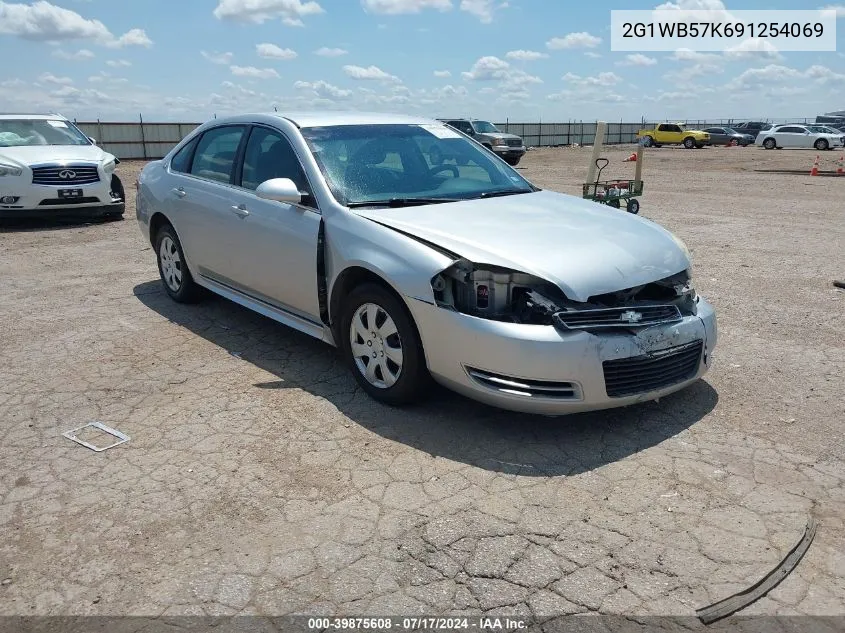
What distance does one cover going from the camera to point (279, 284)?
16.2ft

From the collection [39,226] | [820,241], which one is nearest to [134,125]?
[39,226]

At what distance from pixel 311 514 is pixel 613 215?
8.79 feet

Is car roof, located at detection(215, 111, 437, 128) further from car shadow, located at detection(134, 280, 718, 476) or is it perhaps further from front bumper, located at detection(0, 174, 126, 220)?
front bumper, located at detection(0, 174, 126, 220)

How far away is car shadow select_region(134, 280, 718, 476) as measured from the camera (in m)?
3.70

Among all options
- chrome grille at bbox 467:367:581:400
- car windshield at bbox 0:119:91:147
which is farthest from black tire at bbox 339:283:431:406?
car windshield at bbox 0:119:91:147

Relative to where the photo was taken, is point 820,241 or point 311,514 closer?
point 311,514

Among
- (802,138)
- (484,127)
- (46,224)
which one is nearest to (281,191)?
(46,224)

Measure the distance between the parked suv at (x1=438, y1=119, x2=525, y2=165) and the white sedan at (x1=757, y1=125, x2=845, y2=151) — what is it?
66.2ft

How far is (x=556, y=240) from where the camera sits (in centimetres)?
396

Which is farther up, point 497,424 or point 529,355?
point 529,355

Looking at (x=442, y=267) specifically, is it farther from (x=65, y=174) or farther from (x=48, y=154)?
(x=48, y=154)

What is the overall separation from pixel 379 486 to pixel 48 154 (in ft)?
34.1

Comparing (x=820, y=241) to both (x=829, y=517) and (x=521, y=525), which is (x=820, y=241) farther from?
(x=521, y=525)

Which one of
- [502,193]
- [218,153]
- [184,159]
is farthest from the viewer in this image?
[184,159]
